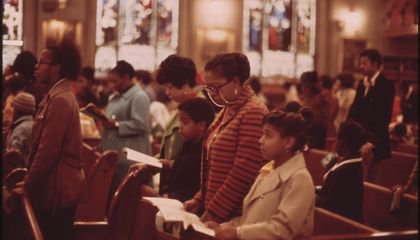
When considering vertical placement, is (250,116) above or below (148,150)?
above

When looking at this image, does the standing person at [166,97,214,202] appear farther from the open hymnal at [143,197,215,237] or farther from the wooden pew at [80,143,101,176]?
the wooden pew at [80,143,101,176]

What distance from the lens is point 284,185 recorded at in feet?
8.73

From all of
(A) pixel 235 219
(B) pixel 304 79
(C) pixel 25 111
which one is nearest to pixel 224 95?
(A) pixel 235 219

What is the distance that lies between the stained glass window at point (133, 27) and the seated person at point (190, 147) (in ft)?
4.62

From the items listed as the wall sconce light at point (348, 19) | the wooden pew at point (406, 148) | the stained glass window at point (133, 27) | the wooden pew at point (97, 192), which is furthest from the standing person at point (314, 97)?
the wooden pew at point (97, 192)

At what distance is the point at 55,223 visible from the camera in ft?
11.3

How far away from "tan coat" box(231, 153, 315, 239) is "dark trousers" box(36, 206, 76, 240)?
1079mm

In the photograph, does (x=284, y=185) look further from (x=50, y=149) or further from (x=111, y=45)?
(x=111, y=45)

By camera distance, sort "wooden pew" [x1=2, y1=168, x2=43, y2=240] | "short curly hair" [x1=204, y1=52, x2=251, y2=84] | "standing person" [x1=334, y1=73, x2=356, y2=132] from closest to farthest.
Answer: "short curly hair" [x1=204, y1=52, x2=251, y2=84], "wooden pew" [x1=2, y1=168, x2=43, y2=240], "standing person" [x1=334, y1=73, x2=356, y2=132]

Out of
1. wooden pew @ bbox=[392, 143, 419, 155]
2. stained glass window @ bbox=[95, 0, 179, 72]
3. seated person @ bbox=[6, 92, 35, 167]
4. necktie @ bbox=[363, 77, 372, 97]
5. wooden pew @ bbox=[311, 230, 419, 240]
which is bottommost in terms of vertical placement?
wooden pew @ bbox=[311, 230, 419, 240]

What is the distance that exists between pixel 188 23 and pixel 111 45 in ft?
2.94

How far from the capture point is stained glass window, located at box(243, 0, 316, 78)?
29.3 ft

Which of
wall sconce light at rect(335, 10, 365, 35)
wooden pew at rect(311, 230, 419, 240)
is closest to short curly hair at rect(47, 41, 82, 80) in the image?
wooden pew at rect(311, 230, 419, 240)

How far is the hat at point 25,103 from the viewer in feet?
13.9
